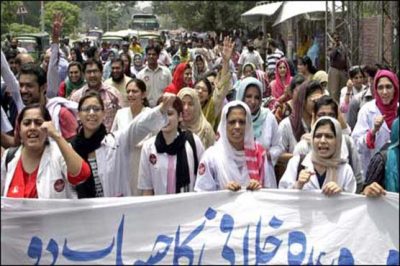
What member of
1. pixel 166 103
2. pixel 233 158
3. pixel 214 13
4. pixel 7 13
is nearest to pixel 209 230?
pixel 233 158

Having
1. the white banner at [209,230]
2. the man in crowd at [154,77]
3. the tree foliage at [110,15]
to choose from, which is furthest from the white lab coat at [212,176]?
the tree foliage at [110,15]

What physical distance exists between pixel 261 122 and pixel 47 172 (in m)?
1.78

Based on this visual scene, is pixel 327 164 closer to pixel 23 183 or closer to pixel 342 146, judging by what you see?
pixel 342 146

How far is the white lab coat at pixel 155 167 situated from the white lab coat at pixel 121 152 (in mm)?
83

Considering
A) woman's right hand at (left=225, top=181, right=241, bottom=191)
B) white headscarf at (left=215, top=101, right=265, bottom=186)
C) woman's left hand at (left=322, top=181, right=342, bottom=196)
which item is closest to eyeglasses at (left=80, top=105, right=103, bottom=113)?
white headscarf at (left=215, top=101, right=265, bottom=186)

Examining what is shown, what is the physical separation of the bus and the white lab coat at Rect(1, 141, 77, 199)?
4338 centimetres

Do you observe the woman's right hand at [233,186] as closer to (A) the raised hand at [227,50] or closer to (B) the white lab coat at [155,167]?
(B) the white lab coat at [155,167]

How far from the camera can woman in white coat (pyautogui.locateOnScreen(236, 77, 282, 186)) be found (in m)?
5.06

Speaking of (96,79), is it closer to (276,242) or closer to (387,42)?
(276,242)

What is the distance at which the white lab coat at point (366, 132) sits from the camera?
5.49 meters

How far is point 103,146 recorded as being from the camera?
14.4 feet

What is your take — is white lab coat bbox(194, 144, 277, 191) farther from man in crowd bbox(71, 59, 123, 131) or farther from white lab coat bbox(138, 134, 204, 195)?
man in crowd bbox(71, 59, 123, 131)

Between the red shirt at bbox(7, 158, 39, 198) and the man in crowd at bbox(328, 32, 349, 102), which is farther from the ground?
the man in crowd at bbox(328, 32, 349, 102)

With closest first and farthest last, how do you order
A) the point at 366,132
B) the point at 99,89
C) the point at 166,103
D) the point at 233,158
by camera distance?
the point at 233,158, the point at 166,103, the point at 366,132, the point at 99,89
